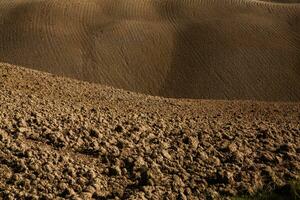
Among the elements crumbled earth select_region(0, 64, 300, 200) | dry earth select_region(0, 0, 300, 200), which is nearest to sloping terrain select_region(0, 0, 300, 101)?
dry earth select_region(0, 0, 300, 200)

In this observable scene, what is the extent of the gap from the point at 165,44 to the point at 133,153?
13420 mm

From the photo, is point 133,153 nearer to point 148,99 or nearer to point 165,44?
point 148,99

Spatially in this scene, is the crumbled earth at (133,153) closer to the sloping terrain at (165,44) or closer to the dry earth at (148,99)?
the dry earth at (148,99)

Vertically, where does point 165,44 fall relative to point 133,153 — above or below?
above

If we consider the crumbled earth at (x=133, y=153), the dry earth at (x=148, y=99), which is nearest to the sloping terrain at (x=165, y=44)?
the dry earth at (x=148, y=99)

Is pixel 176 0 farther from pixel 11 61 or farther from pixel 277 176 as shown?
pixel 277 176

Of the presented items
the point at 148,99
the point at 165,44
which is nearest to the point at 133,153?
the point at 148,99

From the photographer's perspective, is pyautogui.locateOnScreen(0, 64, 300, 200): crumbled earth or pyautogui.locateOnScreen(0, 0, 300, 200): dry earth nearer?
pyautogui.locateOnScreen(0, 64, 300, 200): crumbled earth

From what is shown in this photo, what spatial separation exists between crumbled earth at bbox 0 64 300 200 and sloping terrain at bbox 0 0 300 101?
915 cm

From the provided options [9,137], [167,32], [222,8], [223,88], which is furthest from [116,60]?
[9,137]

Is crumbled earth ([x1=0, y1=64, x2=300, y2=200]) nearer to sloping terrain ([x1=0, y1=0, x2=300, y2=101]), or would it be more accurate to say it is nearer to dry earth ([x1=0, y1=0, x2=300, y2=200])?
dry earth ([x1=0, y1=0, x2=300, y2=200])

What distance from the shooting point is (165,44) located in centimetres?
1884

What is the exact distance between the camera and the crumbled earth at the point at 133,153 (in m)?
5.00

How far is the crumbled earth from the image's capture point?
500 cm
